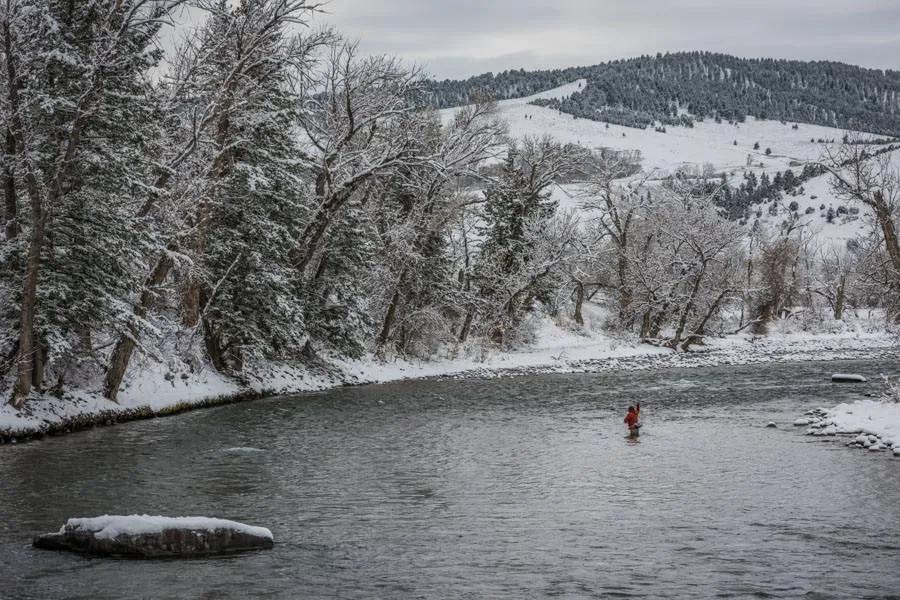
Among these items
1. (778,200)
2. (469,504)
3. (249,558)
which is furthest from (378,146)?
(778,200)

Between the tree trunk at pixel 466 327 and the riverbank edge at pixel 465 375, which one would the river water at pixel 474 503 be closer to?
the riverbank edge at pixel 465 375

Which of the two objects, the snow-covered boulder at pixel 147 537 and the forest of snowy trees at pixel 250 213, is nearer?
the snow-covered boulder at pixel 147 537

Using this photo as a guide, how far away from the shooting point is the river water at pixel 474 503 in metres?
9.15

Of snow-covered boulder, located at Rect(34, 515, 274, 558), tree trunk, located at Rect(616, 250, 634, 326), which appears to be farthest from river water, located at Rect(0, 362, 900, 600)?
tree trunk, located at Rect(616, 250, 634, 326)

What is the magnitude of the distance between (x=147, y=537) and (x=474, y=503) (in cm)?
521

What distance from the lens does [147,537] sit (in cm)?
999

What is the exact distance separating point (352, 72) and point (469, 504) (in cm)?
2256

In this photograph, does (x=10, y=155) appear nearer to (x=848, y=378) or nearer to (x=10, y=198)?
(x=10, y=198)

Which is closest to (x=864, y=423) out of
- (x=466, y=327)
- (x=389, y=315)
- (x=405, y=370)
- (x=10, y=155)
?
(x=10, y=155)

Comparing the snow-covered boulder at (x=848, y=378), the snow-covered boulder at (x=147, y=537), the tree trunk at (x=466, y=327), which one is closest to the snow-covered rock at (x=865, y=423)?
the snow-covered boulder at (x=848, y=378)

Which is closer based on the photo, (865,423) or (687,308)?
(865,423)

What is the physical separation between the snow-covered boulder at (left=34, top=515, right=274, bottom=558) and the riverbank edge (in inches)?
364

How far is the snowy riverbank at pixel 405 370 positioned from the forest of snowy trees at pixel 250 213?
29.8 inches

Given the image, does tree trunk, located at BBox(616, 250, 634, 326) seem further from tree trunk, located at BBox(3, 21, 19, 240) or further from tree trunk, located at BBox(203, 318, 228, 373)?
tree trunk, located at BBox(3, 21, 19, 240)
